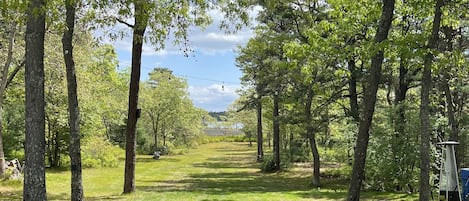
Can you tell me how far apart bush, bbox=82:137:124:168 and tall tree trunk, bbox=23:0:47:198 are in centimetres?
2079

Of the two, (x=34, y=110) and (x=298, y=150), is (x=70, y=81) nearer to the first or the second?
(x=34, y=110)

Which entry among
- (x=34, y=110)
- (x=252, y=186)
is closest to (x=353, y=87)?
(x=252, y=186)

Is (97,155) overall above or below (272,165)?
above

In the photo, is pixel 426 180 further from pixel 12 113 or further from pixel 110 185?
pixel 12 113

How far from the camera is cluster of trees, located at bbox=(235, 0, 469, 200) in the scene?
26.7ft

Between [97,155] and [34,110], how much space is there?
22309mm

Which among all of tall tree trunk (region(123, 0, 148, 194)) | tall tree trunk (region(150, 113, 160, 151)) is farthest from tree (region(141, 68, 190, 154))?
tall tree trunk (region(123, 0, 148, 194))

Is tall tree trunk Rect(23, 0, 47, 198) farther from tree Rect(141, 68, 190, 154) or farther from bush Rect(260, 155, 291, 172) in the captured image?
tree Rect(141, 68, 190, 154)

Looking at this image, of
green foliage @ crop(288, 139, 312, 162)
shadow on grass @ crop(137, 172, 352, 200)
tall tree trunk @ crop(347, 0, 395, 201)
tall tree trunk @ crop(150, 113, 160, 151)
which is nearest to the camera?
tall tree trunk @ crop(347, 0, 395, 201)

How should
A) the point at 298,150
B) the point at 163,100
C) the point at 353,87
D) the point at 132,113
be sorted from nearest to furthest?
the point at 132,113 < the point at 353,87 < the point at 298,150 < the point at 163,100

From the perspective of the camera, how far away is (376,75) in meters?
7.54

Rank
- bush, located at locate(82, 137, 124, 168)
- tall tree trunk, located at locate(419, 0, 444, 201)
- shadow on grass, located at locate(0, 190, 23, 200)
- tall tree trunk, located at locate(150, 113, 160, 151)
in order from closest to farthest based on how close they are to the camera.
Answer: tall tree trunk, located at locate(419, 0, 444, 201), shadow on grass, located at locate(0, 190, 23, 200), bush, located at locate(82, 137, 124, 168), tall tree trunk, located at locate(150, 113, 160, 151)

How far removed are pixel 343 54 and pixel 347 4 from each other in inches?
65.1

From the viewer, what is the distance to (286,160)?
28.5 metres
